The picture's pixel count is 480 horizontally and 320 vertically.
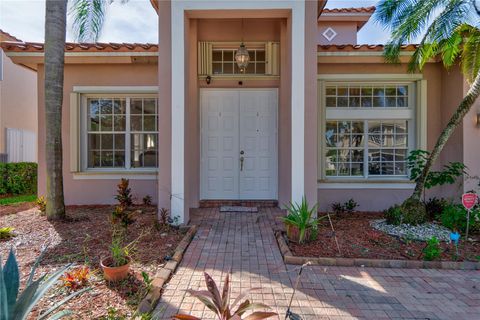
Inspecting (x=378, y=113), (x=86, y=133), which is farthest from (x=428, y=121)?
(x=86, y=133)

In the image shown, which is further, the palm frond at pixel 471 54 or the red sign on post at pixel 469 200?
the palm frond at pixel 471 54

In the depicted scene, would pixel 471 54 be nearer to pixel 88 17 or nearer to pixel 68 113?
pixel 88 17

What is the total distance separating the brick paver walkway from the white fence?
33.0 feet

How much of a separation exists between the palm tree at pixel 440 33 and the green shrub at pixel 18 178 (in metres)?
11.4

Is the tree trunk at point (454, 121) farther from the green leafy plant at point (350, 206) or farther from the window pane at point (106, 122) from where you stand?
the window pane at point (106, 122)

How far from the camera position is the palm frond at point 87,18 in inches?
249

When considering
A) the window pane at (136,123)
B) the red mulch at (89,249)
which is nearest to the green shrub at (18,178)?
the red mulch at (89,249)

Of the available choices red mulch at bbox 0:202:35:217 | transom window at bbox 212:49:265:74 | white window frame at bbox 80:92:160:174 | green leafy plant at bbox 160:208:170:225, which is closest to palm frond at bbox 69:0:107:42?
white window frame at bbox 80:92:160:174

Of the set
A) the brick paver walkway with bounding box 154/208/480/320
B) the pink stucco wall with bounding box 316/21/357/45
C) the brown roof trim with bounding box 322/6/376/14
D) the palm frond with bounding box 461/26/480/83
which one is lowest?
the brick paver walkway with bounding box 154/208/480/320

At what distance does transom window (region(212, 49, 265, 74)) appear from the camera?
23.7 ft

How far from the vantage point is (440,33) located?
5.20 meters

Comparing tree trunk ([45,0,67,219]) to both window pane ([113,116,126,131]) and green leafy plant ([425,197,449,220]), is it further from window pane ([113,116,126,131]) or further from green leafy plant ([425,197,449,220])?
green leafy plant ([425,197,449,220])

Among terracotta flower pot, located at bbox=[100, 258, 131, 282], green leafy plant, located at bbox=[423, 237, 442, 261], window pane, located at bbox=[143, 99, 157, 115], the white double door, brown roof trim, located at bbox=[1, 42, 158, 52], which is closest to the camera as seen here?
terracotta flower pot, located at bbox=[100, 258, 131, 282]

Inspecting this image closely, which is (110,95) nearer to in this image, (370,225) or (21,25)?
(21,25)
